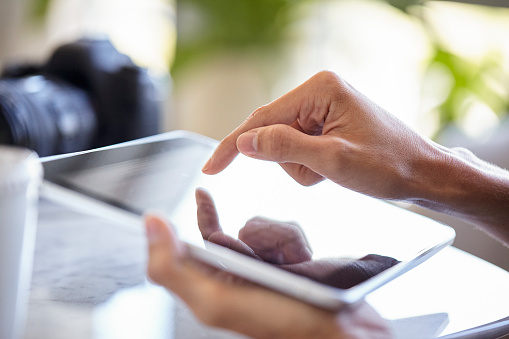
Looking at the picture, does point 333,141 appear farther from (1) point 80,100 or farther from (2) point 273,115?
(1) point 80,100

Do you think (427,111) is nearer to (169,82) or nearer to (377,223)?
(169,82)

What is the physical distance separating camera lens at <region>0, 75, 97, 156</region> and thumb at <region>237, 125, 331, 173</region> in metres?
0.41

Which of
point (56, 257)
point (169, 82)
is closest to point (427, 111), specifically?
point (169, 82)

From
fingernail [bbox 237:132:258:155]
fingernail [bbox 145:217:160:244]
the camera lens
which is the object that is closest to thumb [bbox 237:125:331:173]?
fingernail [bbox 237:132:258:155]

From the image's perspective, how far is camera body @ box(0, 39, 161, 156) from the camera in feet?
2.26

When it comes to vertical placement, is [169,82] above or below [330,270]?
below

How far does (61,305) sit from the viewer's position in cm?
32

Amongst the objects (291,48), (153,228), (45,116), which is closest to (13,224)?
(153,228)

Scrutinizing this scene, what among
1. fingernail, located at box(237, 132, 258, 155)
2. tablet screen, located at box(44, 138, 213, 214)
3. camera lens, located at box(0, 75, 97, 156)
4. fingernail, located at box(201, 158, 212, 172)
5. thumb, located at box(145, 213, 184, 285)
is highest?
fingernail, located at box(237, 132, 258, 155)

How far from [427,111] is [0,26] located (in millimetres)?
815

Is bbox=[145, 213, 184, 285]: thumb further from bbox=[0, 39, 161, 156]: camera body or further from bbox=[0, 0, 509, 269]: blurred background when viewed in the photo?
bbox=[0, 0, 509, 269]: blurred background

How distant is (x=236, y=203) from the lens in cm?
34

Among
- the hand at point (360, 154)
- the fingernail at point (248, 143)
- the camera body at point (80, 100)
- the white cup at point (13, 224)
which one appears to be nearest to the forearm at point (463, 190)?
the hand at point (360, 154)

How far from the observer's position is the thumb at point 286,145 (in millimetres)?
328
